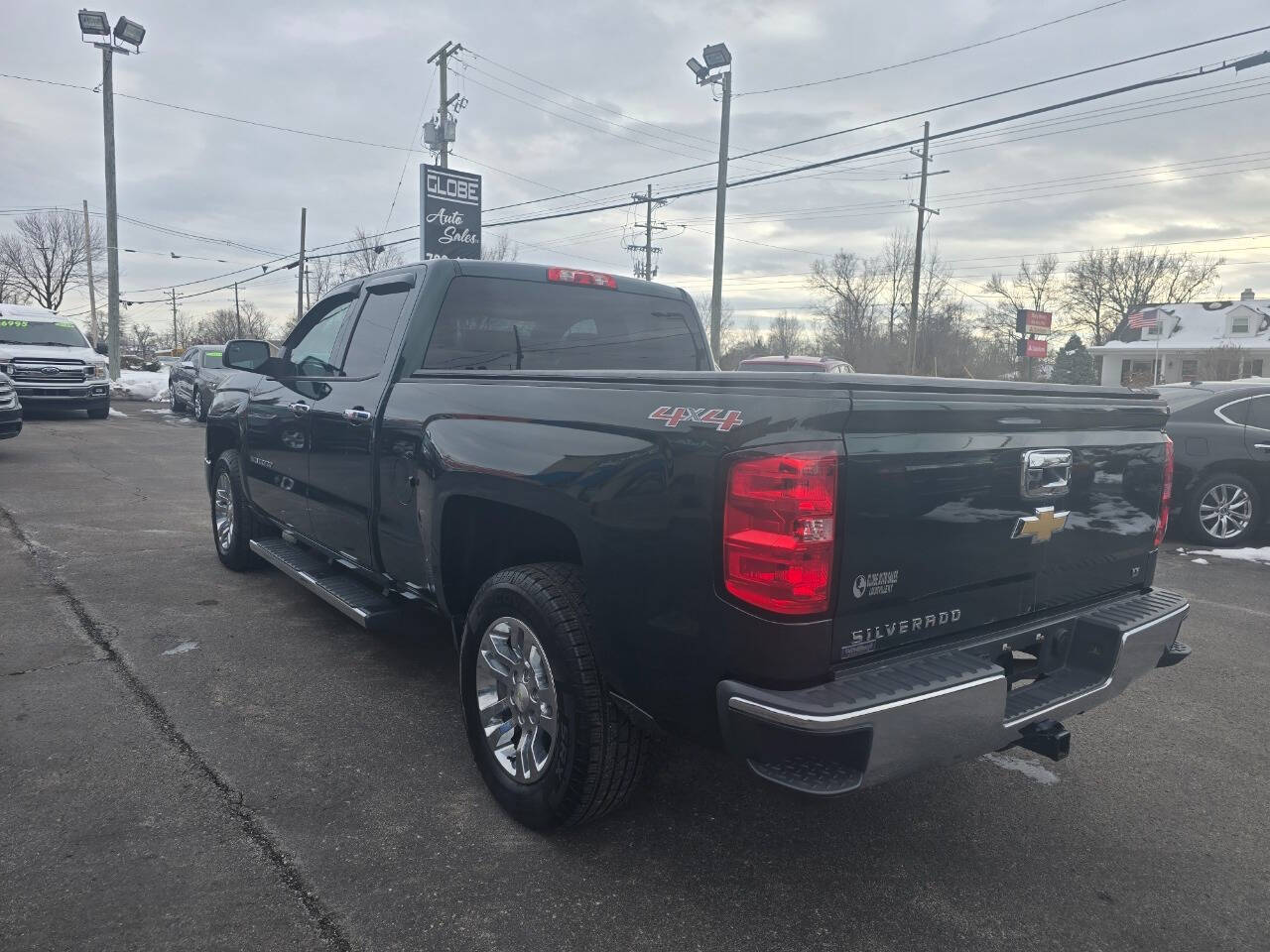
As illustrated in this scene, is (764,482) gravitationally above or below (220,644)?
above

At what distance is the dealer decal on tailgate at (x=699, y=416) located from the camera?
2.24 metres

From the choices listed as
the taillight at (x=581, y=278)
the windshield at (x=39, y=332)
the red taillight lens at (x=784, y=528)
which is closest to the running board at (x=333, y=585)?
the taillight at (x=581, y=278)

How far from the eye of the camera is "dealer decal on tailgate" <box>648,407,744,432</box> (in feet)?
7.34

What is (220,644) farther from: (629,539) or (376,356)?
(629,539)

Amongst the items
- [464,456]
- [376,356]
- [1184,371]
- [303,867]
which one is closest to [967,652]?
[464,456]

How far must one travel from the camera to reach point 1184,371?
48.7 metres

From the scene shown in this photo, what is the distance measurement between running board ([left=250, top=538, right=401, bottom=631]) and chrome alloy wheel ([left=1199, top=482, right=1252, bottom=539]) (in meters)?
7.33

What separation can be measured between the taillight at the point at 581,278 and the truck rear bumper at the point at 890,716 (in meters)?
2.62

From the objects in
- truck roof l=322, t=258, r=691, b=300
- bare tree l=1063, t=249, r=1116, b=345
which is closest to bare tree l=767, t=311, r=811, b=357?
bare tree l=1063, t=249, r=1116, b=345

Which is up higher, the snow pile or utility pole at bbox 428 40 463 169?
utility pole at bbox 428 40 463 169

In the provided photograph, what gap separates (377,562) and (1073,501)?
2.79 metres

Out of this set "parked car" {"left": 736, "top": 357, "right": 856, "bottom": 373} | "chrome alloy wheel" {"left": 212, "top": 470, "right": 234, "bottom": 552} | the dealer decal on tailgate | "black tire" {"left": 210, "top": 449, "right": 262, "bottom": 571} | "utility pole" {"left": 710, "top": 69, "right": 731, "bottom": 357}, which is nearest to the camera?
the dealer decal on tailgate

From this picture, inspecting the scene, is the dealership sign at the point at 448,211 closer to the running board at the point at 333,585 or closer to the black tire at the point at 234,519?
the black tire at the point at 234,519

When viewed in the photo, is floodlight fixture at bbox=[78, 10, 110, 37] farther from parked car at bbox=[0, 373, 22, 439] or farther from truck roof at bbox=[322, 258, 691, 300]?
truck roof at bbox=[322, 258, 691, 300]
